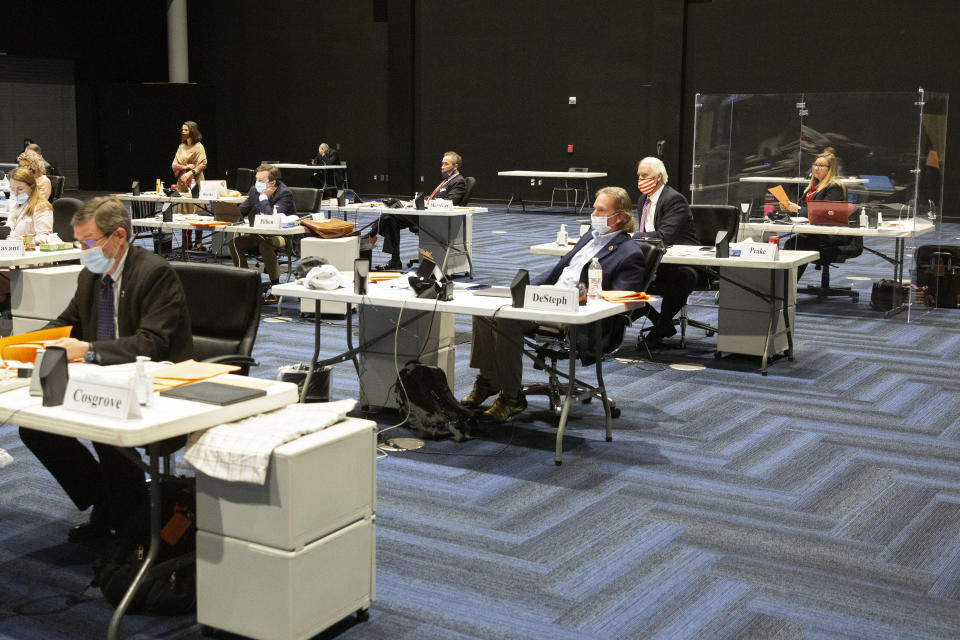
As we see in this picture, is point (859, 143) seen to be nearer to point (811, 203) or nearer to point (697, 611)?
point (811, 203)

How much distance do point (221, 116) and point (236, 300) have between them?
20.5m

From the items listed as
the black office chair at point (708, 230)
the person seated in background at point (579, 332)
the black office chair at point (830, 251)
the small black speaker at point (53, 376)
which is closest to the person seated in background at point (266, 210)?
the black office chair at point (708, 230)

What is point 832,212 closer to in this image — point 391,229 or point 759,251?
point 759,251

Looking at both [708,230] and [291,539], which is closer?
[291,539]

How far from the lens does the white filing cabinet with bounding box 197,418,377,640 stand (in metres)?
2.85

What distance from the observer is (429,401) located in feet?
17.4

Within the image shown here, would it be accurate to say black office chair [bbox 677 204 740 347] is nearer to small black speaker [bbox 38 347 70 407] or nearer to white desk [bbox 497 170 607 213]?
small black speaker [bbox 38 347 70 407]

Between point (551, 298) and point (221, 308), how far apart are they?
1491 mm

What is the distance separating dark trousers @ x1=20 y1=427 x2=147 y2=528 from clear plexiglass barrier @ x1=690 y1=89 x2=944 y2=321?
6.51 m

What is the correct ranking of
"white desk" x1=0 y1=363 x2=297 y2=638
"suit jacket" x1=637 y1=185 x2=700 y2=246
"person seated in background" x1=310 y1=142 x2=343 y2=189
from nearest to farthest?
"white desk" x1=0 y1=363 x2=297 y2=638 < "suit jacket" x1=637 y1=185 x2=700 y2=246 < "person seated in background" x1=310 y1=142 x2=343 y2=189

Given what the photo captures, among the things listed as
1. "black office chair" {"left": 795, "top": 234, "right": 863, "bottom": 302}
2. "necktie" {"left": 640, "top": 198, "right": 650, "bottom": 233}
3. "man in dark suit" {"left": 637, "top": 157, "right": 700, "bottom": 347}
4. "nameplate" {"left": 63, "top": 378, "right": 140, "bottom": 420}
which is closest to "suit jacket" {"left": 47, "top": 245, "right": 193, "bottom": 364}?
"nameplate" {"left": 63, "top": 378, "right": 140, "bottom": 420}

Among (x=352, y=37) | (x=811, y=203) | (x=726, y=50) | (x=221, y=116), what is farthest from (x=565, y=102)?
(x=811, y=203)

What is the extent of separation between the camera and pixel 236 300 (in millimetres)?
4023

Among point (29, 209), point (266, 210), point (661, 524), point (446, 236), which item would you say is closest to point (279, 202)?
point (266, 210)
